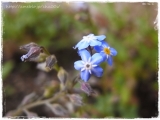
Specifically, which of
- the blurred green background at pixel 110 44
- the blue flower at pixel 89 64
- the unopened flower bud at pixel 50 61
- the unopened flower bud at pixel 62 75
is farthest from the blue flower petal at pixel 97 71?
the blurred green background at pixel 110 44

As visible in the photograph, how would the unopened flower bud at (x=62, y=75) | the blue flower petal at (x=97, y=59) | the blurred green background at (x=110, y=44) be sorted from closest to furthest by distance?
the blue flower petal at (x=97, y=59), the unopened flower bud at (x=62, y=75), the blurred green background at (x=110, y=44)

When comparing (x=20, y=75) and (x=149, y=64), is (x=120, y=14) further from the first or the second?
(x=20, y=75)

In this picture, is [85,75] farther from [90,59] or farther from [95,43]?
A: [95,43]

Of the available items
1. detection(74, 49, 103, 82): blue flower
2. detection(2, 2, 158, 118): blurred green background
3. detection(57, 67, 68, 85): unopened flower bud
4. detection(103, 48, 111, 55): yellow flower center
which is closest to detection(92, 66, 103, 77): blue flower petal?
detection(74, 49, 103, 82): blue flower

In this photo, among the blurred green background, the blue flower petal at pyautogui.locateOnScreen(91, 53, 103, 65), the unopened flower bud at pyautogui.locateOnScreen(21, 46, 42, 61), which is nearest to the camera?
the blue flower petal at pyautogui.locateOnScreen(91, 53, 103, 65)

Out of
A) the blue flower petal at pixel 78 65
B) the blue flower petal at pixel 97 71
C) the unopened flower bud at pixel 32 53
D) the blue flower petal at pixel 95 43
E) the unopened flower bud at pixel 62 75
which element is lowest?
the unopened flower bud at pixel 62 75

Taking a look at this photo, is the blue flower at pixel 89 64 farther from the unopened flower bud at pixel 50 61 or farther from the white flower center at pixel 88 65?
the unopened flower bud at pixel 50 61

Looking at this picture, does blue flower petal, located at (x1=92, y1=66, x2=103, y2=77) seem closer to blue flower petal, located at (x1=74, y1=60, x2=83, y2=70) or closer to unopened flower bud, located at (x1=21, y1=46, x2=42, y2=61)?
blue flower petal, located at (x1=74, y1=60, x2=83, y2=70)
